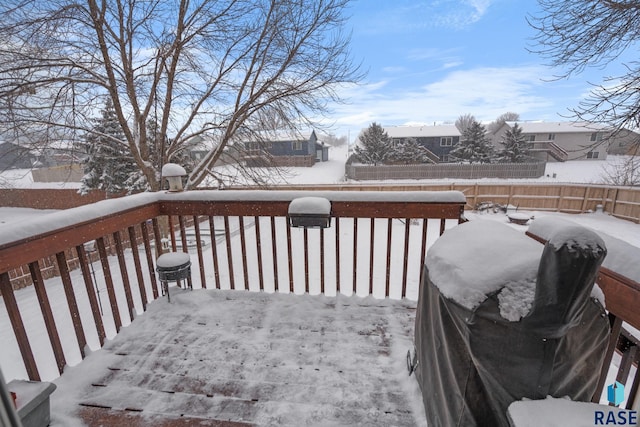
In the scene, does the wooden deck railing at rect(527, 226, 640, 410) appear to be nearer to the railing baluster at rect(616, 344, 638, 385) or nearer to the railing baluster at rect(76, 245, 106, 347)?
the railing baluster at rect(616, 344, 638, 385)

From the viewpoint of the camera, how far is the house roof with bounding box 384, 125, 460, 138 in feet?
68.8

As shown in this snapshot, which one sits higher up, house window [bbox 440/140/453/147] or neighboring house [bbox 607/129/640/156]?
house window [bbox 440/140/453/147]

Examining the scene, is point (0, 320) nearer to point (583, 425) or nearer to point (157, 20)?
point (157, 20)

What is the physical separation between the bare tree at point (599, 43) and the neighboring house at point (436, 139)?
1680 centimetres

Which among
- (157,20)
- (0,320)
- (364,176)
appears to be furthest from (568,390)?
(364,176)

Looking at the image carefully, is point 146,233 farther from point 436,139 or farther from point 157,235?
point 436,139

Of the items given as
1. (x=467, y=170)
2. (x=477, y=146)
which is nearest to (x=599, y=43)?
(x=467, y=170)

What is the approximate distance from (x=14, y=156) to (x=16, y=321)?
18.9 feet

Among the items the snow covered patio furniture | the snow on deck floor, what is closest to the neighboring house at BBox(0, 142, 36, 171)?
the snow covered patio furniture

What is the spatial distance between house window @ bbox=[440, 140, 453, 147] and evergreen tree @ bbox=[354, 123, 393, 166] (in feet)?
15.7

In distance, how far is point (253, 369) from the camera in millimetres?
1737

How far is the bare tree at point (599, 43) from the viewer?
3666mm

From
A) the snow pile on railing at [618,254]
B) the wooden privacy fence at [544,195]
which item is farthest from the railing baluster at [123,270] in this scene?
the wooden privacy fence at [544,195]

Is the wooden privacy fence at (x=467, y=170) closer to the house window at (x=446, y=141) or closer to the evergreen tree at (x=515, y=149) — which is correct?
the evergreen tree at (x=515, y=149)
